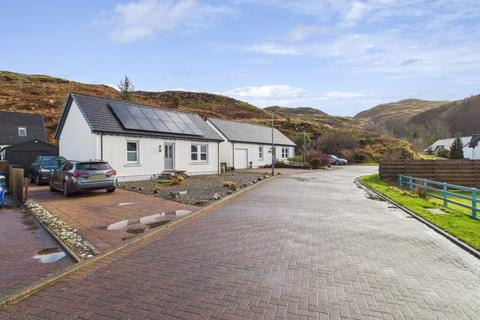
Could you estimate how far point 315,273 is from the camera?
5.49 meters

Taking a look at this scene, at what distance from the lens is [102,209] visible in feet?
36.0

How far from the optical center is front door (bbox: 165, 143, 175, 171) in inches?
886

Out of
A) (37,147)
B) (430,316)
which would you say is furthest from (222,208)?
(37,147)

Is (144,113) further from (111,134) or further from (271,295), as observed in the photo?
(271,295)

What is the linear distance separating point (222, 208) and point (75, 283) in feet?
22.5

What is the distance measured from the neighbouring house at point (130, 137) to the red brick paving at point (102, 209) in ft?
14.1

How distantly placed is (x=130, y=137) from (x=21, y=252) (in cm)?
1382

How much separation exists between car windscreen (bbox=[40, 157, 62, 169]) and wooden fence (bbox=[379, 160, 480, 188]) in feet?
72.4

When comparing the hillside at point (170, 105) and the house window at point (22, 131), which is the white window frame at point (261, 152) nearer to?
the hillside at point (170, 105)

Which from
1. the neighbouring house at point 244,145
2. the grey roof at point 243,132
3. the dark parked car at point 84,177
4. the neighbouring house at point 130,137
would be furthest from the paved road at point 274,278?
the grey roof at point 243,132

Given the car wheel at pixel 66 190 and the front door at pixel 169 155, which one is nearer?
the car wheel at pixel 66 190

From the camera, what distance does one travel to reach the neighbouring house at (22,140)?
24.5 metres

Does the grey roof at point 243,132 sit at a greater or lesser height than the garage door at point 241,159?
greater

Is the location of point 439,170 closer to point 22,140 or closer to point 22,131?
point 22,140
